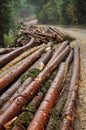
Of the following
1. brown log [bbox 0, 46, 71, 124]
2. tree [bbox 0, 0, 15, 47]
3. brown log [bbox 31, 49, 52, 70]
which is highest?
tree [bbox 0, 0, 15, 47]

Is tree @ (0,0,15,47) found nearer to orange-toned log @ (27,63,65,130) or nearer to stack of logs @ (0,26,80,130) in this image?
stack of logs @ (0,26,80,130)

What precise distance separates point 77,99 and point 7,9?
42.3ft

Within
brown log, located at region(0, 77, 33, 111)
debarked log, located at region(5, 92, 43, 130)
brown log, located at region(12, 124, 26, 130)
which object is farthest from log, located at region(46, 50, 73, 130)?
brown log, located at region(0, 77, 33, 111)

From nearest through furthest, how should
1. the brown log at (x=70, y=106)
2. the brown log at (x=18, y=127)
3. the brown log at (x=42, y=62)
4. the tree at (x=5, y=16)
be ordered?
1. the brown log at (x=18, y=127)
2. the brown log at (x=70, y=106)
3. the brown log at (x=42, y=62)
4. the tree at (x=5, y=16)

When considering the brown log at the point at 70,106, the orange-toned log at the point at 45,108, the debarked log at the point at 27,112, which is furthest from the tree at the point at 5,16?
the debarked log at the point at 27,112

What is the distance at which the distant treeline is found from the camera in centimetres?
2945

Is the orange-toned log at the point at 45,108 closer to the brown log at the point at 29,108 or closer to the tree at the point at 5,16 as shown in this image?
the brown log at the point at 29,108

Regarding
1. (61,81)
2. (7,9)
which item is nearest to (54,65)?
(61,81)

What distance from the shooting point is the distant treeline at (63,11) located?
29.5 metres

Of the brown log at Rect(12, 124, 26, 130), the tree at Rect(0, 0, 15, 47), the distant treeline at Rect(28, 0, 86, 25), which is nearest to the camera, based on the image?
→ the brown log at Rect(12, 124, 26, 130)

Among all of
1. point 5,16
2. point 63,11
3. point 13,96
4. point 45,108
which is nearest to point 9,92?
point 13,96

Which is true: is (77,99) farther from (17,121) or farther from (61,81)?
(17,121)

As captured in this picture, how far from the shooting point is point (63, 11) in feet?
116

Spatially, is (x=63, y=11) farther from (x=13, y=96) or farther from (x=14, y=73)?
(x=13, y=96)
